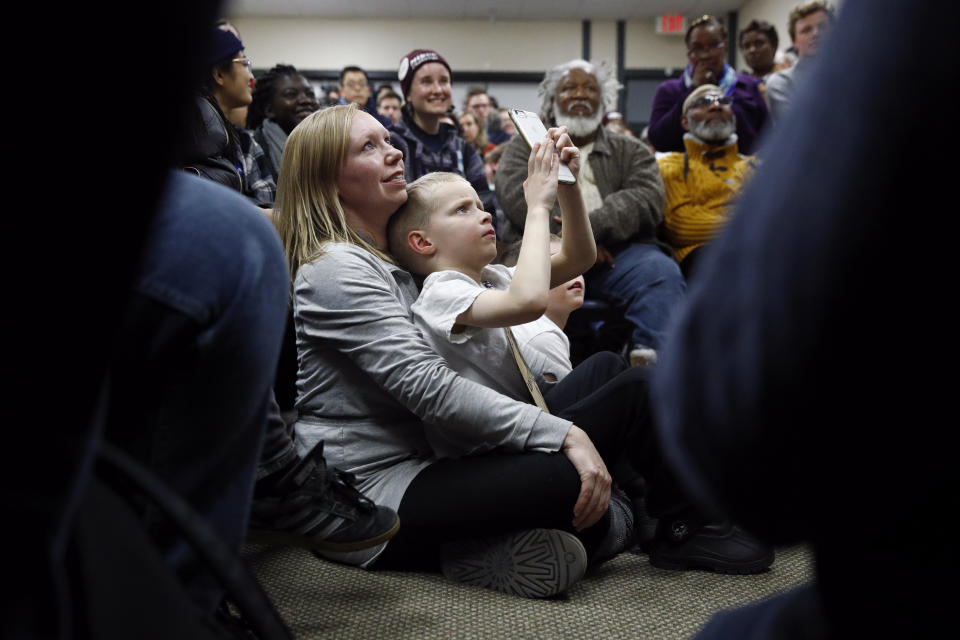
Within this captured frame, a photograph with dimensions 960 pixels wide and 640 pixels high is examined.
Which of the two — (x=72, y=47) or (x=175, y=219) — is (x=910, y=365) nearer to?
(x=72, y=47)

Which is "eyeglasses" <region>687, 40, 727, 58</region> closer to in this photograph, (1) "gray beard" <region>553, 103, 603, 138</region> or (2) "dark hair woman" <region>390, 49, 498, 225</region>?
(1) "gray beard" <region>553, 103, 603, 138</region>

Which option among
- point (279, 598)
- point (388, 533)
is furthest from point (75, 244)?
point (279, 598)

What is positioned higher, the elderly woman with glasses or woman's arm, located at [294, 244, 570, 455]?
the elderly woman with glasses

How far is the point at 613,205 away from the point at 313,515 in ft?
5.59

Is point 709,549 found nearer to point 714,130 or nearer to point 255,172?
point 255,172

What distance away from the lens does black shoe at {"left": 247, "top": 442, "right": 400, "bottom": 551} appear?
97 cm

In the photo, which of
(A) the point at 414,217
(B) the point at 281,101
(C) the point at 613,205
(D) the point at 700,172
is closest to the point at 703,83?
(D) the point at 700,172

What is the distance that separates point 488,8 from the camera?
846 cm

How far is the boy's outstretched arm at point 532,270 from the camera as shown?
1116 mm

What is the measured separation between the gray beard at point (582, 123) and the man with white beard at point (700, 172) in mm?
301

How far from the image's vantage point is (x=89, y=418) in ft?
0.98

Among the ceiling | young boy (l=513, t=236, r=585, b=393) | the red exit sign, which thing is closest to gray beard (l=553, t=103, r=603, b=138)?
young boy (l=513, t=236, r=585, b=393)

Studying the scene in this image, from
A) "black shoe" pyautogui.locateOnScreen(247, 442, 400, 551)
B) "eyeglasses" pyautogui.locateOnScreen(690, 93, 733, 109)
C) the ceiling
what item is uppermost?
the ceiling

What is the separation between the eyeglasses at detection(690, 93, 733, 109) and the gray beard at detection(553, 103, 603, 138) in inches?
14.2
